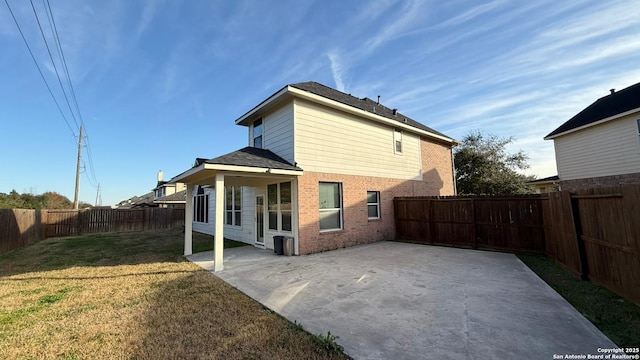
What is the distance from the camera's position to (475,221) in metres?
10.0

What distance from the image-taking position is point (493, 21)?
315 inches

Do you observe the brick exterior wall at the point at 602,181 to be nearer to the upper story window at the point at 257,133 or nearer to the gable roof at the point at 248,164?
the gable roof at the point at 248,164

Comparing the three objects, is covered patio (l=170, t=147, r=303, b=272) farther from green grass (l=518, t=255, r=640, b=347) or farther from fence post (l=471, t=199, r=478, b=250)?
green grass (l=518, t=255, r=640, b=347)

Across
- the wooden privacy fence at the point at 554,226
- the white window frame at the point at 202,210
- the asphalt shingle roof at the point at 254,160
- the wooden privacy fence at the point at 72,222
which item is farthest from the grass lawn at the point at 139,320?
the white window frame at the point at 202,210

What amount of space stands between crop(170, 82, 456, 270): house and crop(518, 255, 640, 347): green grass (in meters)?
6.26

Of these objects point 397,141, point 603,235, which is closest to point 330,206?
point 397,141

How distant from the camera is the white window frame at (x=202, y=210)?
17552mm

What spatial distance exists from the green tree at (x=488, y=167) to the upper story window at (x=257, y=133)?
59.5 feet

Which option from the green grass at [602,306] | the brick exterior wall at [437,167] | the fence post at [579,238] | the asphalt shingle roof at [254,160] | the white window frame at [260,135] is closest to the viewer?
the green grass at [602,306]

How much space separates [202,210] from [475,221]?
16450 millimetres

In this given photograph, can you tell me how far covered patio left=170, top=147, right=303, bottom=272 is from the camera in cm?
742

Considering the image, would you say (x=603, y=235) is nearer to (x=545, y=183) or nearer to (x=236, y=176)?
(x=236, y=176)

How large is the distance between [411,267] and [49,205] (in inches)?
1606

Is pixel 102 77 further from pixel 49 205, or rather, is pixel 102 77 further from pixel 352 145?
pixel 49 205
